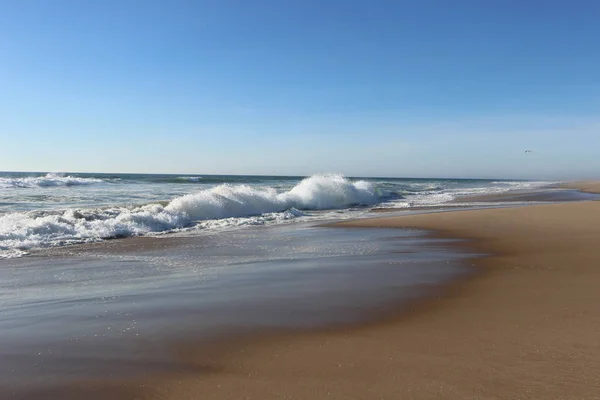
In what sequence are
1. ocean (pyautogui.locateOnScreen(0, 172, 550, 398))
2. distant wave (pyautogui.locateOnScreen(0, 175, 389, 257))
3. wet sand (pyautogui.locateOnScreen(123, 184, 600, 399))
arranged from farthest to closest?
distant wave (pyautogui.locateOnScreen(0, 175, 389, 257)) → ocean (pyautogui.locateOnScreen(0, 172, 550, 398)) → wet sand (pyautogui.locateOnScreen(123, 184, 600, 399))

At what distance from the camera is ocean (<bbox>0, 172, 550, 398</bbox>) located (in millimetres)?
3664

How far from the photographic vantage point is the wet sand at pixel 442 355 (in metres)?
2.92

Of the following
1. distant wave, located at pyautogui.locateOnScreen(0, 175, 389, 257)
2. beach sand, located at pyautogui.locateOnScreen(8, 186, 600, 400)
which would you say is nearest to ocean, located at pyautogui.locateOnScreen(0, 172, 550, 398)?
distant wave, located at pyautogui.locateOnScreen(0, 175, 389, 257)

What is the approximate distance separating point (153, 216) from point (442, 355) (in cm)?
1149

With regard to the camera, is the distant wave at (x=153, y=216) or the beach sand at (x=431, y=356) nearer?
the beach sand at (x=431, y=356)

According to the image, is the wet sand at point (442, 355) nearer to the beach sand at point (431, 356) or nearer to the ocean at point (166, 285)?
the beach sand at point (431, 356)

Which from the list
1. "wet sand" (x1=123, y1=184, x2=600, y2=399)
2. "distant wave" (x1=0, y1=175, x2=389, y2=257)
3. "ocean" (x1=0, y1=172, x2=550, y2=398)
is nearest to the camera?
"wet sand" (x1=123, y1=184, x2=600, y2=399)

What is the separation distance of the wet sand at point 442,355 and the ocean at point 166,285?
1.17 ft

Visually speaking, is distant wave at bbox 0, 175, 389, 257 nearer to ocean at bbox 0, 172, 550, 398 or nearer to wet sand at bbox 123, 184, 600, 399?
ocean at bbox 0, 172, 550, 398

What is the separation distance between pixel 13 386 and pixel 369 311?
313 cm

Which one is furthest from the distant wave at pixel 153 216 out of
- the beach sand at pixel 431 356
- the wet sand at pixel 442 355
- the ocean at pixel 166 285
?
the wet sand at pixel 442 355

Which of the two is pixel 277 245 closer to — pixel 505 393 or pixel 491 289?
pixel 491 289

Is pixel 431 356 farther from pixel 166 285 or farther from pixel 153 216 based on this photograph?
pixel 153 216

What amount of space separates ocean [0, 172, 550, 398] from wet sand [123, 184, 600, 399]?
356mm
